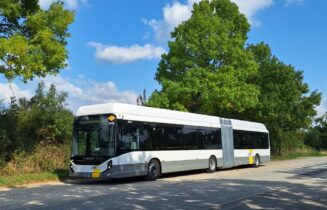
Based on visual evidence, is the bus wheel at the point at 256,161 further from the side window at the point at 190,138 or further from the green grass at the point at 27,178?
the green grass at the point at 27,178

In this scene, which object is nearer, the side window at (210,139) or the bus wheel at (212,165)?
the side window at (210,139)

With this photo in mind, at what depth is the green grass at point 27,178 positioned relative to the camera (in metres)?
17.0

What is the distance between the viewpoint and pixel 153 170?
19.3 metres

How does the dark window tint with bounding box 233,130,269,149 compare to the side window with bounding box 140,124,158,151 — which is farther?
the dark window tint with bounding box 233,130,269,149

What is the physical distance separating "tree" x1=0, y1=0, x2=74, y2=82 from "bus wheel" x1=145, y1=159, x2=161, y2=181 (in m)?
5.59

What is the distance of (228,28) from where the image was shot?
111 feet

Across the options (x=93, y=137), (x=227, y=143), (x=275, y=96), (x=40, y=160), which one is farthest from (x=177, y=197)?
(x=275, y=96)

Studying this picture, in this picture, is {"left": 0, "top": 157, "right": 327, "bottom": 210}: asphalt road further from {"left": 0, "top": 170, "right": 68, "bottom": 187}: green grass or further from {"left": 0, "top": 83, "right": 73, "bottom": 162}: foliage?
{"left": 0, "top": 83, "right": 73, "bottom": 162}: foliage

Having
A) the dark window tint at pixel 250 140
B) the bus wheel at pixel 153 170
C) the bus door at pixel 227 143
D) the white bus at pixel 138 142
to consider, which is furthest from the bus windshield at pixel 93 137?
the dark window tint at pixel 250 140

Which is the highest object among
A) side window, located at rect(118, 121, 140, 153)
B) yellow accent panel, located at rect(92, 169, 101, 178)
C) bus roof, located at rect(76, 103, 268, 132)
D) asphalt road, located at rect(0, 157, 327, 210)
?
bus roof, located at rect(76, 103, 268, 132)

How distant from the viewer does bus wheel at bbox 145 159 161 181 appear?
1898cm

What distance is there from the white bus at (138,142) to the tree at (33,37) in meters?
2.52

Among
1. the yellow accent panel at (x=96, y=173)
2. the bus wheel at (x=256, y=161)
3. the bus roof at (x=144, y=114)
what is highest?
the bus roof at (x=144, y=114)

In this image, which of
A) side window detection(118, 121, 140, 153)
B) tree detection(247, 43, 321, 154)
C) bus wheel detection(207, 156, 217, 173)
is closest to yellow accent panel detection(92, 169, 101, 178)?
side window detection(118, 121, 140, 153)
